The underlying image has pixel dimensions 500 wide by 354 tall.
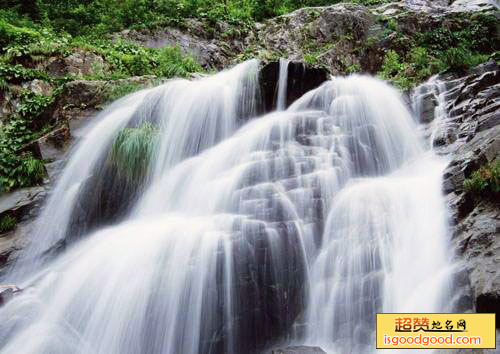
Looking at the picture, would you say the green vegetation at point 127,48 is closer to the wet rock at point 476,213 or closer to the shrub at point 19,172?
the shrub at point 19,172

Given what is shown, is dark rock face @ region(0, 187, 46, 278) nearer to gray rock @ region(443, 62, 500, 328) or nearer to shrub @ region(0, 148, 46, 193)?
shrub @ region(0, 148, 46, 193)

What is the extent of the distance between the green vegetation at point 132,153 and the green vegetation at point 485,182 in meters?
6.10

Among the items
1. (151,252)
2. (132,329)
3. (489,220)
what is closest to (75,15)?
(151,252)

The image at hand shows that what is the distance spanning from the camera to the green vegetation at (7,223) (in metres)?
7.39

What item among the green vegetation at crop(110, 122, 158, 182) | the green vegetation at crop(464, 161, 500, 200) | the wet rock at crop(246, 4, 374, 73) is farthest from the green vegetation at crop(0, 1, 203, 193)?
the green vegetation at crop(464, 161, 500, 200)

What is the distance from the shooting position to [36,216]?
302 inches

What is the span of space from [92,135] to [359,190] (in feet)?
20.8

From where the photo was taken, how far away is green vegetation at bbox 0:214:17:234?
7391 mm

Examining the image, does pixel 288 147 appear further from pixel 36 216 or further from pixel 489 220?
pixel 36 216

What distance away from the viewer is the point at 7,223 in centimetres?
742

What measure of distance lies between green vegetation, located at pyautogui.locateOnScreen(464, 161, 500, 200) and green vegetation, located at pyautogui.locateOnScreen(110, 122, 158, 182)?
6.10 metres

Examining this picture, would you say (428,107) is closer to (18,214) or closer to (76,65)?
(18,214)

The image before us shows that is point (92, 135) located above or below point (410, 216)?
above

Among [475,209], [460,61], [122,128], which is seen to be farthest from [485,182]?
[122,128]
